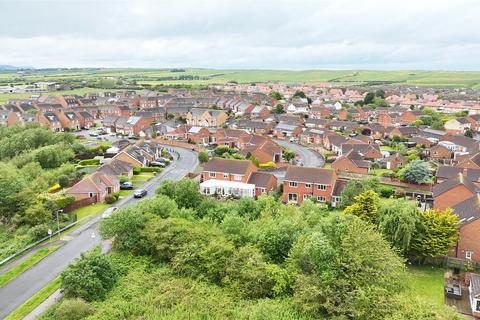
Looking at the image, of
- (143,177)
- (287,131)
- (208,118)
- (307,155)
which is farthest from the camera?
(208,118)

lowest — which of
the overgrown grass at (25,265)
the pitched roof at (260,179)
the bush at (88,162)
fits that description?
the bush at (88,162)

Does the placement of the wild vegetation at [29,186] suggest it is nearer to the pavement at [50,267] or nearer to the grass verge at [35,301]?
the pavement at [50,267]

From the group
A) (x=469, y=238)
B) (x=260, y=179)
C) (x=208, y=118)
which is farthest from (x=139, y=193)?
(x=208, y=118)

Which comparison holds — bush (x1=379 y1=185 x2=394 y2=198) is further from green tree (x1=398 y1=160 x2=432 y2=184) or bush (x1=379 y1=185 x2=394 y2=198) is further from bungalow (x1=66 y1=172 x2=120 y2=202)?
bungalow (x1=66 y1=172 x2=120 y2=202)

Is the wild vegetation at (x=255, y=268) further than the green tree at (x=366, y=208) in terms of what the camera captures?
No

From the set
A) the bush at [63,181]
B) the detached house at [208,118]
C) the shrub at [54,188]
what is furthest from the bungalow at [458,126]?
the shrub at [54,188]

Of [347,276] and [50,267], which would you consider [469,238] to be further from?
[50,267]

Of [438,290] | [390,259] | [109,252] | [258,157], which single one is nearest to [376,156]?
[258,157]
